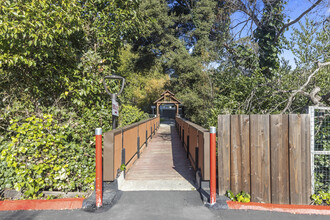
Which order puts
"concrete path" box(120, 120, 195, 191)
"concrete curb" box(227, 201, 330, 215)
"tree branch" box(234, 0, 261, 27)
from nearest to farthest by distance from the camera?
"concrete curb" box(227, 201, 330, 215) → "concrete path" box(120, 120, 195, 191) → "tree branch" box(234, 0, 261, 27)

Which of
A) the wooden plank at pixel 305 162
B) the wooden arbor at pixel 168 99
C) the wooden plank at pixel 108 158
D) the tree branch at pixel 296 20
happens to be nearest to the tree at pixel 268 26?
the tree branch at pixel 296 20

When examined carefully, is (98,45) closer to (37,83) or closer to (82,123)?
(37,83)

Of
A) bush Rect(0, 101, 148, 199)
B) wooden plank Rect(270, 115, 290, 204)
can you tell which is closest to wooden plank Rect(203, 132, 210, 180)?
wooden plank Rect(270, 115, 290, 204)

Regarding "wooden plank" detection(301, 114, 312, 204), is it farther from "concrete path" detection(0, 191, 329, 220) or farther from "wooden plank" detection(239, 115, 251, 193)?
"wooden plank" detection(239, 115, 251, 193)

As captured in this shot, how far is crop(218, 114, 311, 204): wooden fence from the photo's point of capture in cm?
325

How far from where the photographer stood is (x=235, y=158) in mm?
3314

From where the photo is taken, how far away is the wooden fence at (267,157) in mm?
3248

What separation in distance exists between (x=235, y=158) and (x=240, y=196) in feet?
1.99

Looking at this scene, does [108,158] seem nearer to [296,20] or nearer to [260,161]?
[260,161]

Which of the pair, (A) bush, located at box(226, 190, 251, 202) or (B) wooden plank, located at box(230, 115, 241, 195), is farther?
(B) wooden plank, located at box(230, 115, 241, 195)

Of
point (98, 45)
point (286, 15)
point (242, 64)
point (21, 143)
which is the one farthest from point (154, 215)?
point (286, 15)

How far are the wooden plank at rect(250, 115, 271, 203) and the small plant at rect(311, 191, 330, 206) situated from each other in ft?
2.37

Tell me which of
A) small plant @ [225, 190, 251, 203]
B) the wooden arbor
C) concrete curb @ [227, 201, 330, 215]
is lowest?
concrete curb @ [227, 201, 330, 215]

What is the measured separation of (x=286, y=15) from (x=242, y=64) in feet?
7.52
